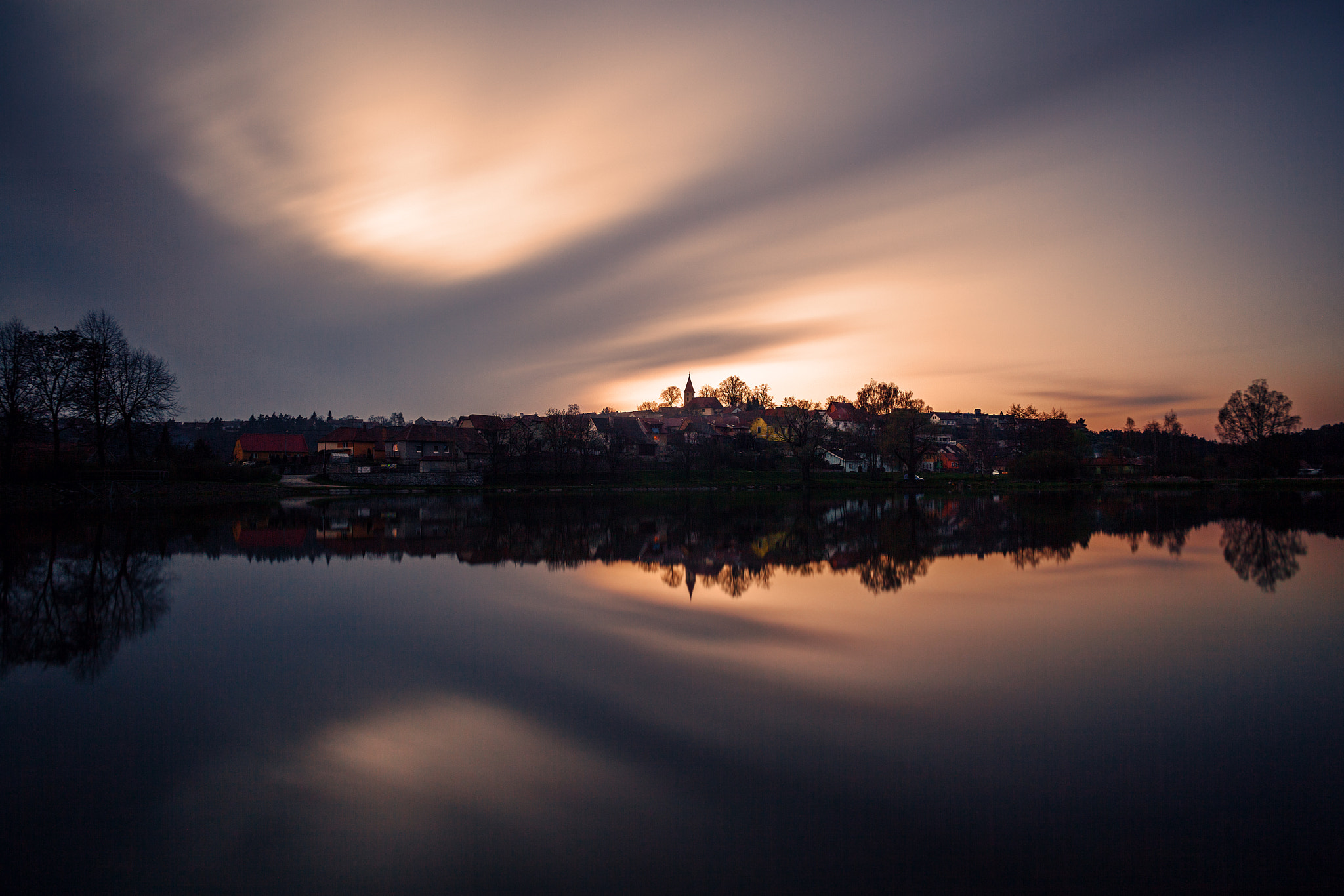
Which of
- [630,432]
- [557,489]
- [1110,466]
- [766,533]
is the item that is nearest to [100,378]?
[557,489]

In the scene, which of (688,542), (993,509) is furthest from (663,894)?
(993,509)

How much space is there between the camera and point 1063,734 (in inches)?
238

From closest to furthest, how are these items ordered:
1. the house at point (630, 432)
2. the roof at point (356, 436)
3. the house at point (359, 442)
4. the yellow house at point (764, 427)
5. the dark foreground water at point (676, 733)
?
the dark foreground water at point (676, 733)
the house at point (359, 442)
the yellow house at point (764, 427)
the roof at point (356, 436)
the house at point (630, 432)

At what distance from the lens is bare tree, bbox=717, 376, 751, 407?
136 metres

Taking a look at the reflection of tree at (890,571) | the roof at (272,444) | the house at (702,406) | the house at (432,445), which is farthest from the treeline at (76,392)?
the house at (702,406)

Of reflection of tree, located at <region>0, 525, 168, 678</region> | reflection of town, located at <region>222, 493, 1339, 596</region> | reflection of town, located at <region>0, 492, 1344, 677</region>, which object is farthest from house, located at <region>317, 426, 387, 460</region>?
reflection of tree, located at <region>0, 525, 168, 678</region>

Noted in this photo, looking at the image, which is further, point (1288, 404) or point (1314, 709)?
point (1288, 404)

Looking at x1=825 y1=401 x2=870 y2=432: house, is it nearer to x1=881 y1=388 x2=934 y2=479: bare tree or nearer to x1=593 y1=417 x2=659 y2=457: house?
x1=881 y1=388 x2=934 y2=479: bare tree

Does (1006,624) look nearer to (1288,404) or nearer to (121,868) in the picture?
(121,868)

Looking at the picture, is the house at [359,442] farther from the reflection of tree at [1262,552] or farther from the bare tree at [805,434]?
the reflection of tree at [1262,552]

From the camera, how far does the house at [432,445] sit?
78500 mm

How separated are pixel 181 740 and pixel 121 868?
7.24ft

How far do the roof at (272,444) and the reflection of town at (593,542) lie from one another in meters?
59.8

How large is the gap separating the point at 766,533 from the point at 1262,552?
1352 centimetres
